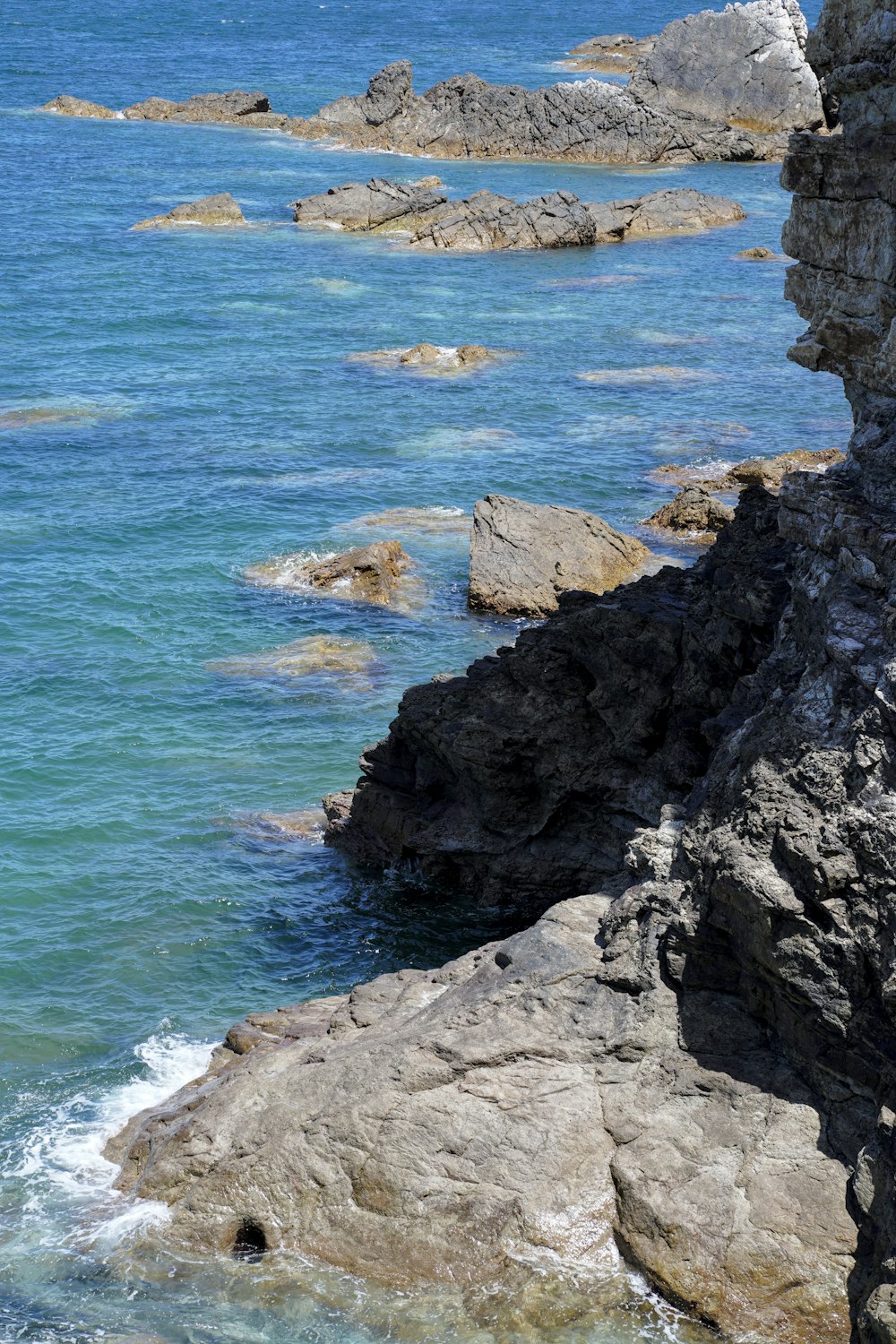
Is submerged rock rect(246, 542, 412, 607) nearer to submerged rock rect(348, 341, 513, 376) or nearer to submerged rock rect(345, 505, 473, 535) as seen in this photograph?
submerged rock rect(345, 505, 473, 535)

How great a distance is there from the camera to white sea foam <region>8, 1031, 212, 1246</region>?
55.1 ft

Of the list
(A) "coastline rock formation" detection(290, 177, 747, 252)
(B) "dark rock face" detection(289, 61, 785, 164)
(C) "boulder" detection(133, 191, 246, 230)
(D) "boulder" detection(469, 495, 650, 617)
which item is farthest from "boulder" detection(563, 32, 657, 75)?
(D) "boulder" detection(469, 495, 650, 617)

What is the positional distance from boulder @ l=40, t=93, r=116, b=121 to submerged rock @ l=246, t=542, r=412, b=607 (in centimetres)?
8241

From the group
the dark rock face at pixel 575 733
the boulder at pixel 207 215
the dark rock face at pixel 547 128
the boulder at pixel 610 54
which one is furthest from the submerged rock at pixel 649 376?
the boulder at pixel 610 54

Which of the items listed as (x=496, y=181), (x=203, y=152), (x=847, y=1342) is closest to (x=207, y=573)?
(x=847, y=1342)

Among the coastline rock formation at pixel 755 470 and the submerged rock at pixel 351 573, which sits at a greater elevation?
the coastline rock formation at pixel 755 470

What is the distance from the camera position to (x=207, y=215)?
8106 cm

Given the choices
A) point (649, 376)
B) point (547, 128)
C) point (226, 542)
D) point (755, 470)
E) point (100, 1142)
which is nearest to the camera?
point (100, 1142)

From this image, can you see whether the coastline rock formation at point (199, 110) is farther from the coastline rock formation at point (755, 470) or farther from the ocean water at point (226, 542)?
the coastline rock formation at point (755, 470)

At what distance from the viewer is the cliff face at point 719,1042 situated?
14.2m

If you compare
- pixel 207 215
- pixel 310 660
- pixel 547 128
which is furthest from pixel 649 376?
pixel 547 128

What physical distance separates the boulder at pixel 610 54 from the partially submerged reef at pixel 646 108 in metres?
26.8

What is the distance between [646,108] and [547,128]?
677cm

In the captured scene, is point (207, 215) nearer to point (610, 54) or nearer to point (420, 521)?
point (420, 521)
